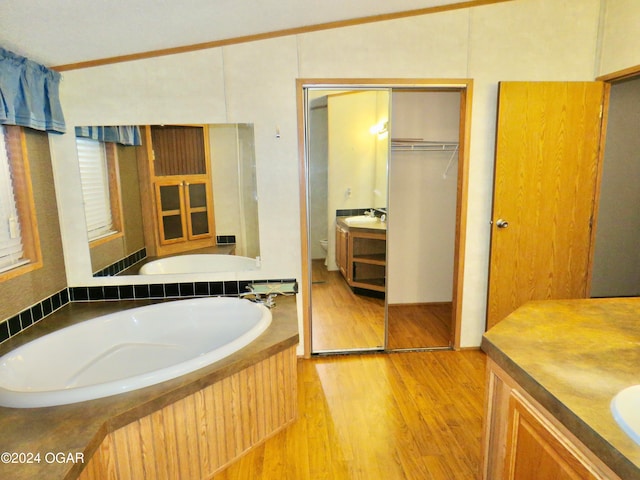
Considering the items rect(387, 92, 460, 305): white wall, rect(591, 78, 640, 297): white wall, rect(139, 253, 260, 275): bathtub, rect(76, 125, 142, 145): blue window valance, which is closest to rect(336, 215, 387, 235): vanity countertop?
rect(387, 92, 460, 305): white wall

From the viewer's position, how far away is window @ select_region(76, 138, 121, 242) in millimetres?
2641

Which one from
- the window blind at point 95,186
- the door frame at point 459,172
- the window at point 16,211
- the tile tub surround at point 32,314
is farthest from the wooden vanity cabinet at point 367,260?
the window at point 16,211

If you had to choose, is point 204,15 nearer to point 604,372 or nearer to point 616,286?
point 604,372

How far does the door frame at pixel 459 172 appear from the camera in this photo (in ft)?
8.78

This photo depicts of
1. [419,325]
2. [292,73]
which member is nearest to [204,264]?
[292,73]

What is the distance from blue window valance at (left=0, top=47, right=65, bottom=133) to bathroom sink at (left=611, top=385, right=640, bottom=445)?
2.70 m

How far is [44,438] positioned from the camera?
51.9 inches

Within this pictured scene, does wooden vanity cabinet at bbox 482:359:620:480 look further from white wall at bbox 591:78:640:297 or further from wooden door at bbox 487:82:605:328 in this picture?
white wall at bbox 591:78:640:297

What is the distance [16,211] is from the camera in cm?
225

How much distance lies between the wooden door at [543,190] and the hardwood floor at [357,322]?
595 millimetres

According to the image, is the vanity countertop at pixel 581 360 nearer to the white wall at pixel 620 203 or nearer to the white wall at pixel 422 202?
the white wall at pixel 422 202

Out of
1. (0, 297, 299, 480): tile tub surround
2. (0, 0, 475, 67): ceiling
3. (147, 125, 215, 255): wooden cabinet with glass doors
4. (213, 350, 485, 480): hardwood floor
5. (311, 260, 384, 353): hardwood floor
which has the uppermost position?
(0, 0, 475, 67): ceiling

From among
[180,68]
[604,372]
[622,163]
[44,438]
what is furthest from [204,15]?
[622,163]

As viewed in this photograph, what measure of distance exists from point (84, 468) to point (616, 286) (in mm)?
4824
